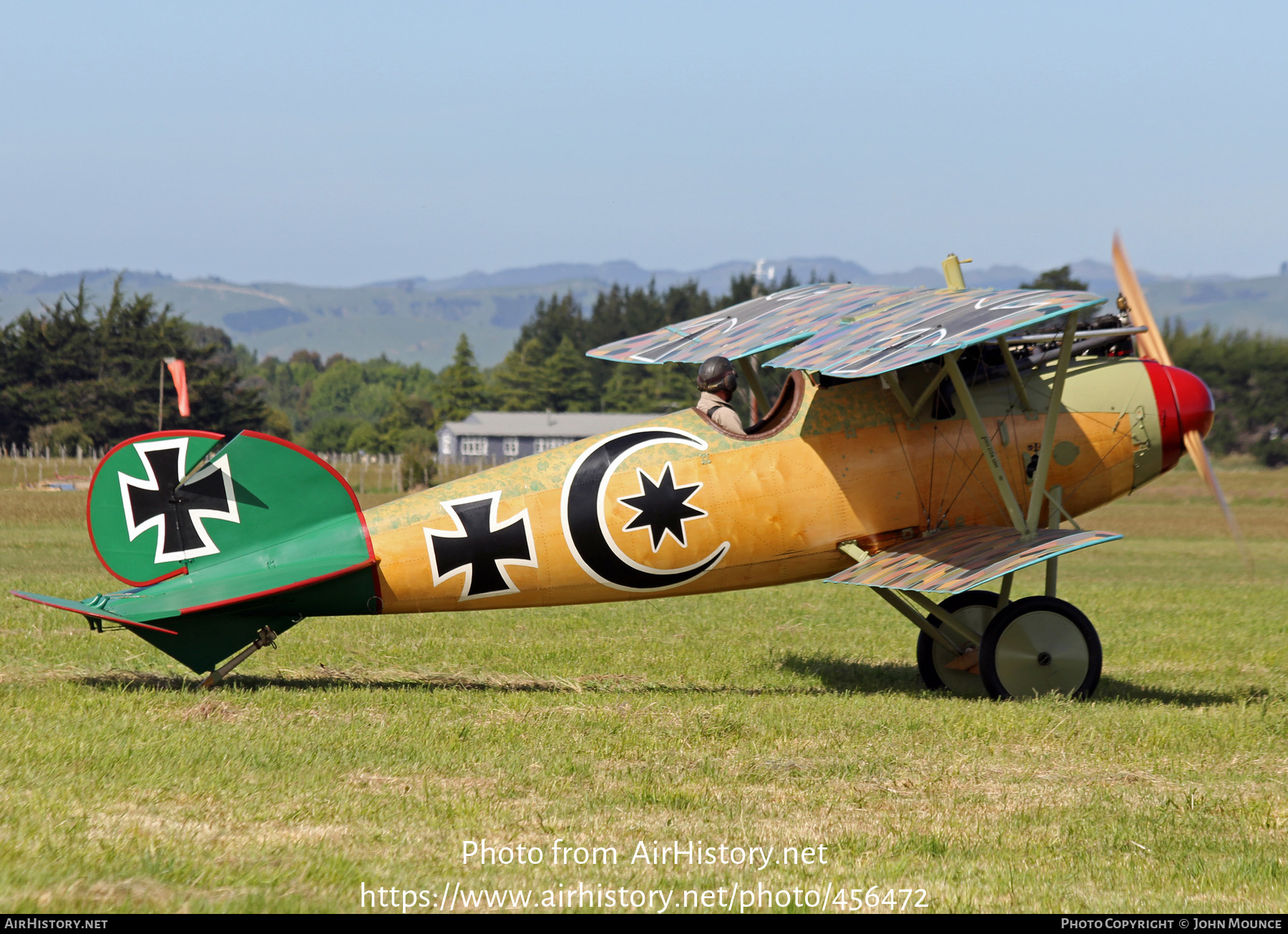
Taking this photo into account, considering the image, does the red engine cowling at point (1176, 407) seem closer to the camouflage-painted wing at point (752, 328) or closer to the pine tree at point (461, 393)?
the camouflage-painted wing at point (752, 328)

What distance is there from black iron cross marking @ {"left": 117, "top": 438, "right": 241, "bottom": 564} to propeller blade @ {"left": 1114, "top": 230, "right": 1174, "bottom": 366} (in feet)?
25.1

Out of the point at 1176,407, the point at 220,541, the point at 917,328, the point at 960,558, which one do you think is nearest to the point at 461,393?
the point at 1176,407

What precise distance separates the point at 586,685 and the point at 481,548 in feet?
5.64

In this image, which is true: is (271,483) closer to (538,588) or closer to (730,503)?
(538,588)

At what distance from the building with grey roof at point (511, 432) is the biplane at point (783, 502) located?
3208 inches

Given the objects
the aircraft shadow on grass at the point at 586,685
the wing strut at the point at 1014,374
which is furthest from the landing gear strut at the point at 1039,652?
the wing strut at the point at 1014,374

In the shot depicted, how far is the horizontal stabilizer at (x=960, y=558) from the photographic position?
8.45 metres

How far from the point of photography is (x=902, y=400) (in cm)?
956

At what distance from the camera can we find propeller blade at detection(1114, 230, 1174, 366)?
1085cm

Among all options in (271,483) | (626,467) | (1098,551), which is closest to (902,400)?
(626,467)

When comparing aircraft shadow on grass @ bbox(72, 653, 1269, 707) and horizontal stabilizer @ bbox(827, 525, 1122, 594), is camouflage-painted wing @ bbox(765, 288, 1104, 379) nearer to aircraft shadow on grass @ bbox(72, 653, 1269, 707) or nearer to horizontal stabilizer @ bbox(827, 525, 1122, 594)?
horizontal stabilizer @ bbox(827, 525, 1122, 594)

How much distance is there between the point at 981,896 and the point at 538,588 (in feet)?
15.9

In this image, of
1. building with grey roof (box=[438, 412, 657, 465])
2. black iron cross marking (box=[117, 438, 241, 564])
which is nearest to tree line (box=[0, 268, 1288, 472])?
building with grey roof (box=[438, 412, 657, 465])

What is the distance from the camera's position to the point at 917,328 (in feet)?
28.3
